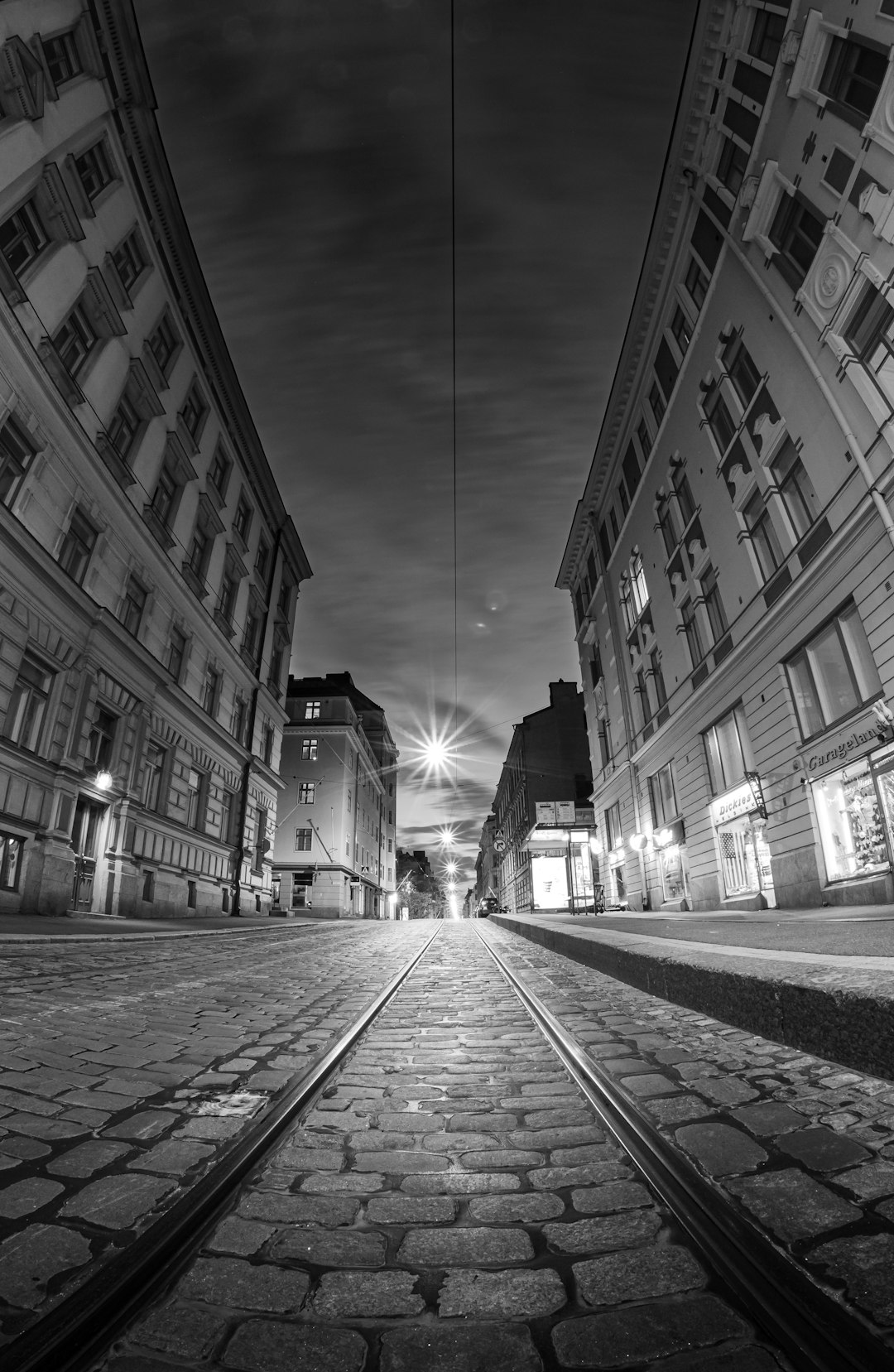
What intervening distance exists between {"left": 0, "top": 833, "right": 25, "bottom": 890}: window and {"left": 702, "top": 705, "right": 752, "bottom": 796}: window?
18442 mm

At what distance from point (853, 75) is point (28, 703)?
76.6 feet

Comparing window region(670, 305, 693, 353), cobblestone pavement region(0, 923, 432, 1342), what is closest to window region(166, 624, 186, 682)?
cobblestone pavement region(0, 923, 432, 1342)

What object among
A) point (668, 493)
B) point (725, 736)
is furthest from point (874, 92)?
point (725, 736)

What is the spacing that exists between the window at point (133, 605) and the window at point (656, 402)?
66.3ft

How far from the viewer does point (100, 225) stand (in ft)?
58.5

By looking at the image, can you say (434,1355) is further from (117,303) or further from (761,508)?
(117,303)

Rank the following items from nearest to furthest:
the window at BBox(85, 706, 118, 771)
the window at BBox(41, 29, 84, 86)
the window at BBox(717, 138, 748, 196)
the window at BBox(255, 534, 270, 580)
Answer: the window at BBox(41, 29, 84, 86) < the window at BBox(85, 706, 118, 771) < the window at BBox(717, 138, 748, 196) < the window at BBox(255, 534, 270, 580)

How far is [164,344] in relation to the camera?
72.6 ft

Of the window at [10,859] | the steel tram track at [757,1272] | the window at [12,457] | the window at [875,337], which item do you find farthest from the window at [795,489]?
the window at [10,859]

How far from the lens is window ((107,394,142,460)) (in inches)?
742

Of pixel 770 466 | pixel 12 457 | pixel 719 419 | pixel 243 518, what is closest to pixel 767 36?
pixel 719 419

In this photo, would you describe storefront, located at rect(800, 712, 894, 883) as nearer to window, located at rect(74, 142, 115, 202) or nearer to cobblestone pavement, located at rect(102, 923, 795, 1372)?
cobblestone pavement, located at rect(102, 923, 795, 1372)

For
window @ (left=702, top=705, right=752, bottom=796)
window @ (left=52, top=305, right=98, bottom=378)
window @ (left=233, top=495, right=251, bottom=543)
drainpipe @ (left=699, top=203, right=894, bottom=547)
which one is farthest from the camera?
window @ (left=233, top=495, right=251, bottom=543)

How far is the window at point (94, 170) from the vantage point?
17.2 metres
